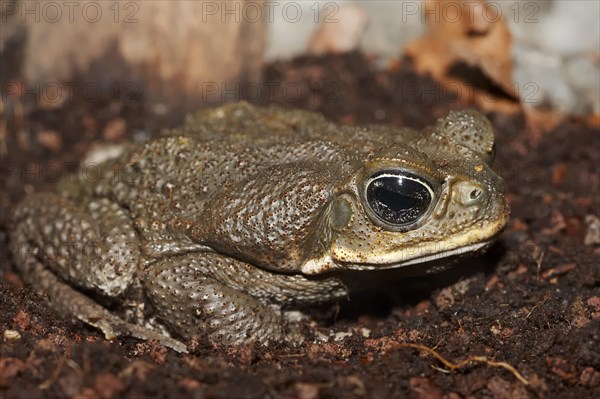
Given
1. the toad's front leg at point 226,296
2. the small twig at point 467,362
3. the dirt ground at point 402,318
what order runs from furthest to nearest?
the toad's front leg at point 226,296
the small twig at point 467,362
the dirt ground at point 402,318

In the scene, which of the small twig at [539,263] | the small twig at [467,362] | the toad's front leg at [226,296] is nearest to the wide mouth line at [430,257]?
the toad's front leg at [226,296]

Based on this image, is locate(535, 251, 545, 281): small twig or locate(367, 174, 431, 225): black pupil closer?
locate(367, 174, 431, 225): black pupil

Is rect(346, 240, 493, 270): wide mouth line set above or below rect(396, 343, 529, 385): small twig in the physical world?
above

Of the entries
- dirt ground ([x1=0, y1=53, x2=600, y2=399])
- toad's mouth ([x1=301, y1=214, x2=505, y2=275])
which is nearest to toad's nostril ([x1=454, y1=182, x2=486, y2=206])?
toad's mouth ([x1=301, y1=214, x2=505, y2=275])

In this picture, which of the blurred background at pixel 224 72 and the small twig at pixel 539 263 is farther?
the blurred background at pixel 224 72

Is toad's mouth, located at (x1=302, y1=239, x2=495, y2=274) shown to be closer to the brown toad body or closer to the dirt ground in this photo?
the brown toad body

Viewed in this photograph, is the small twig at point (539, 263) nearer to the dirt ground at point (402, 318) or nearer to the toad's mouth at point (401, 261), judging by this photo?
the dirt ground at point (402, 318)

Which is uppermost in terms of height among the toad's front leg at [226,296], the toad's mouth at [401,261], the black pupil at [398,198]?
the black pupil at [398,198]

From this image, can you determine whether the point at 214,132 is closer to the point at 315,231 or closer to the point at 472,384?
the point at 315,231
